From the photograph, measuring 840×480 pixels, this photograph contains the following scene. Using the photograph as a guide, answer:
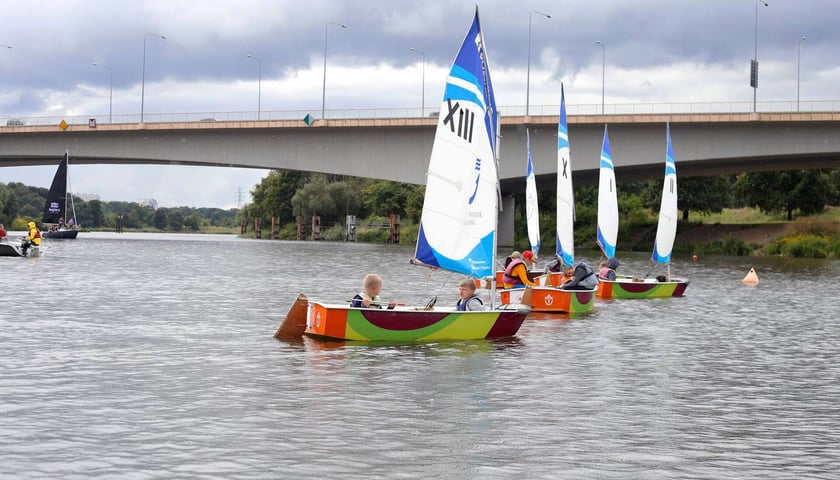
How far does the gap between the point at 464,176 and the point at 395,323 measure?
3.47 m

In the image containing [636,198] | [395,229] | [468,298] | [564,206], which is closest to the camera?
[468,298]

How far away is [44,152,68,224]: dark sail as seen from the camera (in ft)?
279

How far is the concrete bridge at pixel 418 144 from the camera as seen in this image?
69.4 m

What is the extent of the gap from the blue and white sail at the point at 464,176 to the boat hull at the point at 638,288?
15.8 metres

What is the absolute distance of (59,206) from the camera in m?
89.6

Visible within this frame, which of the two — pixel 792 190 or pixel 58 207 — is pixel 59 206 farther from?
pixel 792 190

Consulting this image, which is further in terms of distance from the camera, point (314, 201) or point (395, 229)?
point (314, 201)


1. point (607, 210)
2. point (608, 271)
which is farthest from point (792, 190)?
point (608, 271)

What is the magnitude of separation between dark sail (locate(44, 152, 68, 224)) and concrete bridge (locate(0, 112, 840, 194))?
2978 millimetres

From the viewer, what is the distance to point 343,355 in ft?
64.9

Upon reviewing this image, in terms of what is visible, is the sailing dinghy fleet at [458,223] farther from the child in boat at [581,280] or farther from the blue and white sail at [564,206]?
the blue and white sail at [564,206]

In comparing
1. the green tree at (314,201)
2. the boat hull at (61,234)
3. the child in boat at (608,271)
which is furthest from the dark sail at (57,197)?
the child in boat at (608,271)

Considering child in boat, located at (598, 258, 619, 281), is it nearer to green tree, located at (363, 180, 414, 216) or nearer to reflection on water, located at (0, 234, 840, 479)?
reflection on water, located at (0, 234, 840, 479)

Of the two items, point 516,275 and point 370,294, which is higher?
point 516,275
